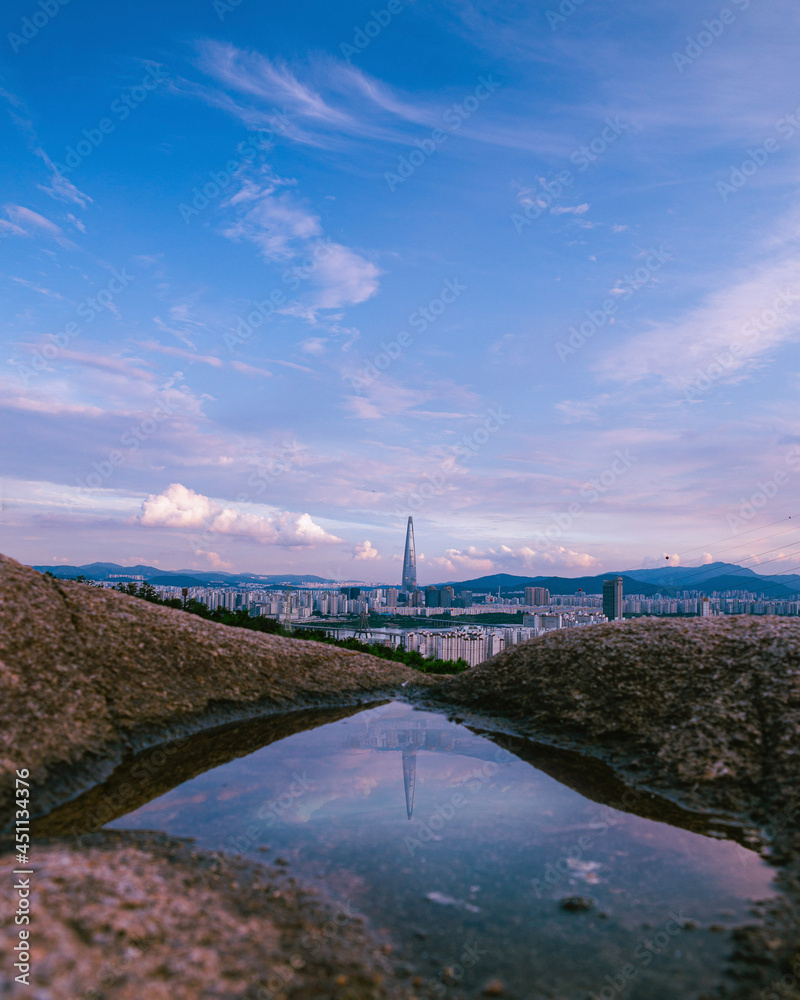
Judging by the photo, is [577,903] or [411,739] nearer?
[577,903]

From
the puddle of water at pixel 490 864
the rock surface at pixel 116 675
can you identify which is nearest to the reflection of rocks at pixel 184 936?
the puddle of water at pixel 490 864

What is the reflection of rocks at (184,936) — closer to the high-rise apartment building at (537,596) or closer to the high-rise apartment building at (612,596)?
the high-rise apartment building at (612,596)

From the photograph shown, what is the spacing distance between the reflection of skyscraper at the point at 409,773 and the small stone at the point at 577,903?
7.13ft

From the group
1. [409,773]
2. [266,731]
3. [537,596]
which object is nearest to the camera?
[409,773]

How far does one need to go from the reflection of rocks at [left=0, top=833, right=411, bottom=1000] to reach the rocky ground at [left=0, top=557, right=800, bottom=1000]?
0.02 metres

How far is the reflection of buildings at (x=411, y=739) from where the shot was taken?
9664 millimetres

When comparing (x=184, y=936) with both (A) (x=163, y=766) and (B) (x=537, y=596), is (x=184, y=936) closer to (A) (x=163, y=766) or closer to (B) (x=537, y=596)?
(A) (x=163, y=766)

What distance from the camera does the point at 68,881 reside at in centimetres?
464

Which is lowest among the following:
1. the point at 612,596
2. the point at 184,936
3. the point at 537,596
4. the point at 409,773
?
the point at 537,596

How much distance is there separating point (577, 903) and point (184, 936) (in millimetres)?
3204

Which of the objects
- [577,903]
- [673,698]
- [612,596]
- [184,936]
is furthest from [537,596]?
[184,936]

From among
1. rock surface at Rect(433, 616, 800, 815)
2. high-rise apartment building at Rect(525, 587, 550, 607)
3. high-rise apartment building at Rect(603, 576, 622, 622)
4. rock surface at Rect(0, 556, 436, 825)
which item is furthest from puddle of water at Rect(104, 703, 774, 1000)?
high-rise apartment building at Rect(525, 587, 550, 607)

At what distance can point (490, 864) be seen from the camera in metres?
5.80

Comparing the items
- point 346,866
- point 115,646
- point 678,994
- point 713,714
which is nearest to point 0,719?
point 115,646
